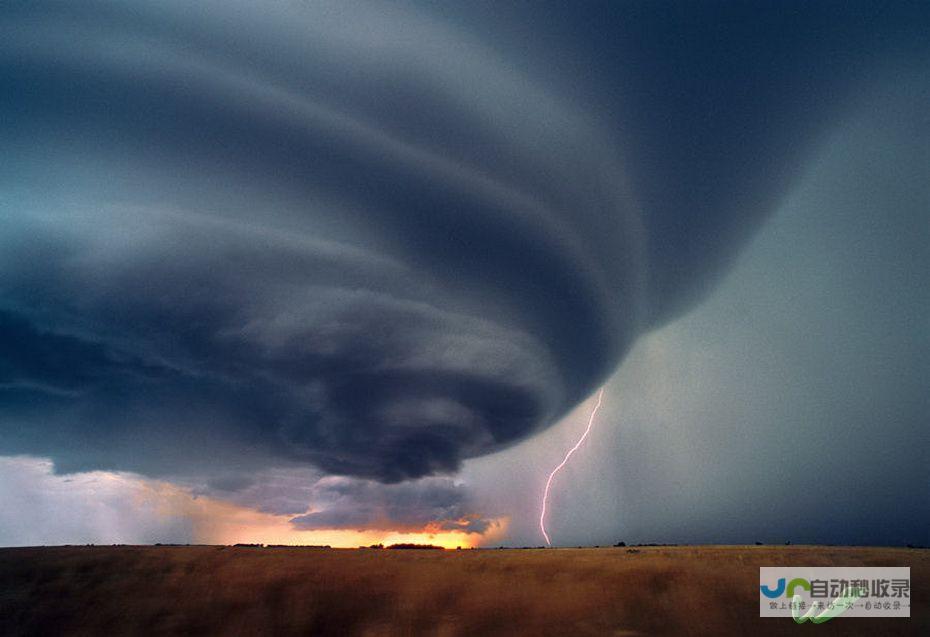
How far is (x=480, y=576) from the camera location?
5006 cm

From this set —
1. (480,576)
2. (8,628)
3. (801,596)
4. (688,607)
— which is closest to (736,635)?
(688,607)

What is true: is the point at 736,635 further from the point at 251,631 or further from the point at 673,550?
the point at 251,631

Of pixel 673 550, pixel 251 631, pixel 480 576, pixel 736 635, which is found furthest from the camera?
pixel 673 550

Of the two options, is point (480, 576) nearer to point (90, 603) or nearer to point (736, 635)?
point (736, 635)

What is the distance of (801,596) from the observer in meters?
42.7

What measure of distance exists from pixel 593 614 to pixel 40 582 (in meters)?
52.1

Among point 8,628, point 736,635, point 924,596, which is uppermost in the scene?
point 924,596

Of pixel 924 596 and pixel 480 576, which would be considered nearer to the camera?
pixel 924 596

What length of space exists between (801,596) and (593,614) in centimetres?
1579

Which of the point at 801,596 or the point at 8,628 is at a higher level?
the point at 801,596

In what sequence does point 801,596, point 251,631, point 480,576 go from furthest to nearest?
1. point 480,576
2. point 251,631
3. point 801,596

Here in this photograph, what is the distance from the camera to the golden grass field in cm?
4222

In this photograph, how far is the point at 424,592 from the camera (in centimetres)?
4834

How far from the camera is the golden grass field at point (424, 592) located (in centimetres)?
4222
